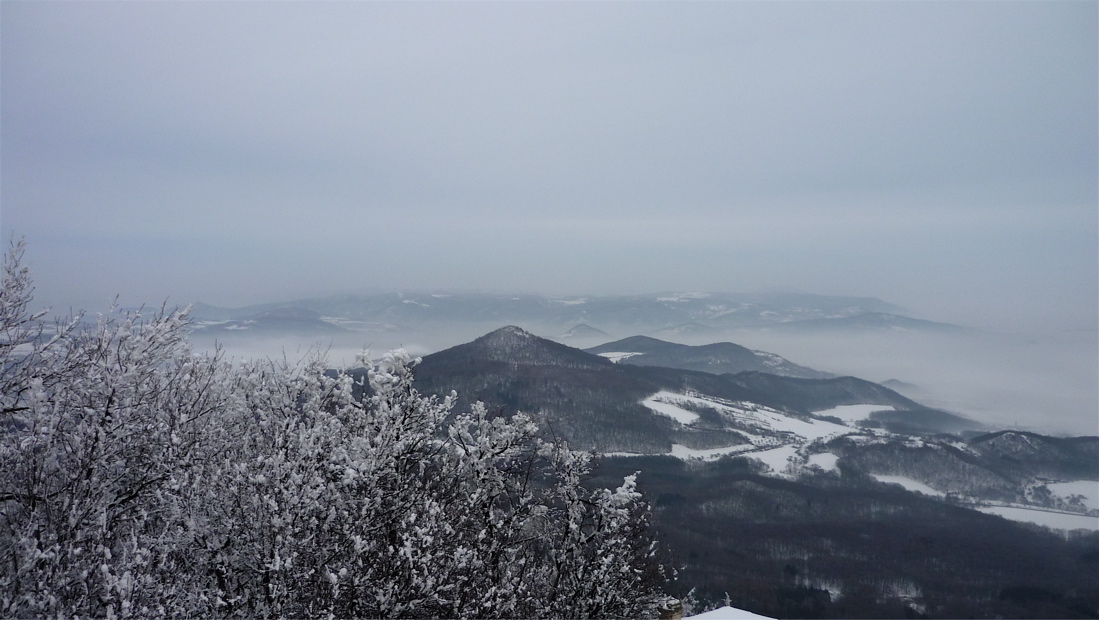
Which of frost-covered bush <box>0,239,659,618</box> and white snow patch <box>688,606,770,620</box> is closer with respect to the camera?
frost-covered bush <box>0,239,659,618</box>

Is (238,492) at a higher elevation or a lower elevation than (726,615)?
higher

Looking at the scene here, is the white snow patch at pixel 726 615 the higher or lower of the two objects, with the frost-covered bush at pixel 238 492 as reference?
lower

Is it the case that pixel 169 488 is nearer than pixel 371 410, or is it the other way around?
pixel 169 488

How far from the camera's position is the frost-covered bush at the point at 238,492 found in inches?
440

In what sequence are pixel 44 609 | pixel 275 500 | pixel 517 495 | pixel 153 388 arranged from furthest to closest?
pixel 517 495
pixel 153 388
pixel 275 500
pixel 44 609

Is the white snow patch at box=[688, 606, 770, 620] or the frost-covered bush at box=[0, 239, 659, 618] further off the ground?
the frost-covered bush at box=[0, 239, 659, 618]

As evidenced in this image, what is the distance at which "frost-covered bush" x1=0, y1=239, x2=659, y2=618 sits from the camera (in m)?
11.2

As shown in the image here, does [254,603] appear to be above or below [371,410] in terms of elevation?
below

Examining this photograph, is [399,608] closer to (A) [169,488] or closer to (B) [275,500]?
(B) [275,500]

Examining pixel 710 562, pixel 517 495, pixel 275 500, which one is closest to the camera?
pixel 275 500

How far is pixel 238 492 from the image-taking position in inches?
483

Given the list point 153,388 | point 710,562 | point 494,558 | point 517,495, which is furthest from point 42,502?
point 710,562

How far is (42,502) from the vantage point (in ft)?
39.0

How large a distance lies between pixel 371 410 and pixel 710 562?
576ft
